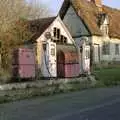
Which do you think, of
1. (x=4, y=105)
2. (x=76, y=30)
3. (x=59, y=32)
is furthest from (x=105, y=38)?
(x=4, y=105)

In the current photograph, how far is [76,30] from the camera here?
5403 centimetres

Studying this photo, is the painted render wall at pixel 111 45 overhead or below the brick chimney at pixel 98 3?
below

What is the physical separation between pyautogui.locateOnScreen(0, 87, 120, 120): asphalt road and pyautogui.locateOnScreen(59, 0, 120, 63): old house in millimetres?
30287

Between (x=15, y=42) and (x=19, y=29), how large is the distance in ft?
4.06

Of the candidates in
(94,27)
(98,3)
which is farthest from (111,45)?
(98,3)

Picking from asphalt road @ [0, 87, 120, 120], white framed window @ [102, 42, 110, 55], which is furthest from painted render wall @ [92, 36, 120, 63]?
asphalt road @ [0, 87, 120, 120]

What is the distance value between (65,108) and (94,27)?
1464 inches

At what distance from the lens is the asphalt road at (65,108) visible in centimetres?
1515

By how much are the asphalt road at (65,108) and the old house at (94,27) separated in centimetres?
3029

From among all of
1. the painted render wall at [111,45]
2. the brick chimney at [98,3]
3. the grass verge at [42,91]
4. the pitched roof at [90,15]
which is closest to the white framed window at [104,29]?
the painted render wall at [111,45]

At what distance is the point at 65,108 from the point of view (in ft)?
57.5

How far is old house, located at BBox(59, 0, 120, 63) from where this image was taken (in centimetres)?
5334

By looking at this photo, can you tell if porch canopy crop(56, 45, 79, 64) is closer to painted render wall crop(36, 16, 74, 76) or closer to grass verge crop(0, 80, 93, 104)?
painted render wall crop(36, 16, 74, 76)

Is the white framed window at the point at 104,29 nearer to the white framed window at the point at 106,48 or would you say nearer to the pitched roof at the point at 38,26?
the white framed window at the point at 106,48
